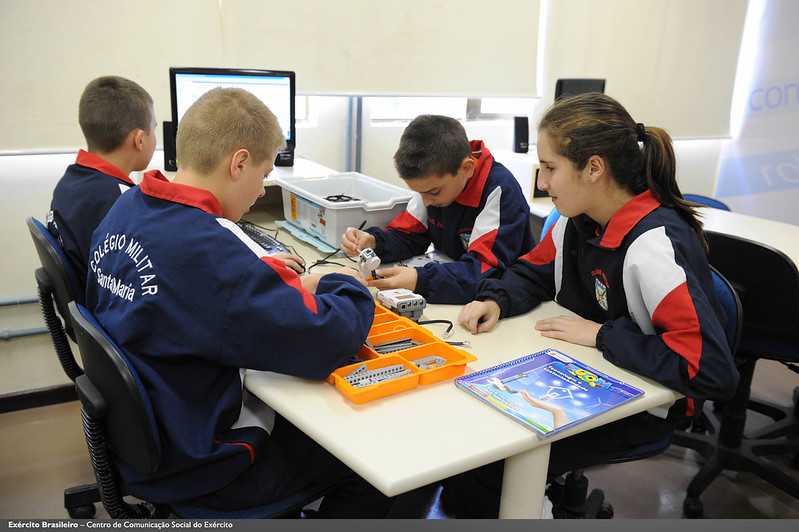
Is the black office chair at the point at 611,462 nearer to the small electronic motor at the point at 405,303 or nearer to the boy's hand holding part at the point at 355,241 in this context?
the small electronic motor at the point at 405,303

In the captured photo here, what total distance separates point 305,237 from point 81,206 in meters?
0.69

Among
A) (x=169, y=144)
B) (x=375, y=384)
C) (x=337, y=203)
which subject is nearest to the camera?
(x=375, y=384)

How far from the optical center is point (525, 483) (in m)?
1.09

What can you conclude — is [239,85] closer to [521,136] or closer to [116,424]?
[521,136]

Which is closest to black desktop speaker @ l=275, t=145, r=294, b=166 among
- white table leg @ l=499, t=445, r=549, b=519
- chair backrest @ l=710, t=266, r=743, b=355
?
chair backrest @ l=710, t=266, r=743, b=355

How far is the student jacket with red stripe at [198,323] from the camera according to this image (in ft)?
3.41

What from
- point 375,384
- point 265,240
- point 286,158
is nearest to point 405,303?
point 375,384

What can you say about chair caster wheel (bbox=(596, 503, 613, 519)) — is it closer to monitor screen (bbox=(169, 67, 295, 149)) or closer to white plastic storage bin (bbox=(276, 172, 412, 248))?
white plastic storage bin (bbox=(276, 172, 412, 248))

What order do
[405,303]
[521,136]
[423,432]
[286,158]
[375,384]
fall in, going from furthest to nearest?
[521,136]
[286,158]
[405,303]
[375,384]
[423,432]

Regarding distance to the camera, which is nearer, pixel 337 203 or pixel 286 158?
pixel 337 203

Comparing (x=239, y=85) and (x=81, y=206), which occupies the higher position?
(x=239, y=85)

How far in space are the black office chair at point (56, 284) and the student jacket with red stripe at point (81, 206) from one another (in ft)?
0.35

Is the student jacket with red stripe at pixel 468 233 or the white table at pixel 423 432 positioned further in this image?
the student jacket with red stripe at pixel 468 233

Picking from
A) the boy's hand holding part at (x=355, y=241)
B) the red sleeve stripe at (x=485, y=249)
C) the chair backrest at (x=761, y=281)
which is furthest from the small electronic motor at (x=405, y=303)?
the chair backrest at (x=761, y=281)
